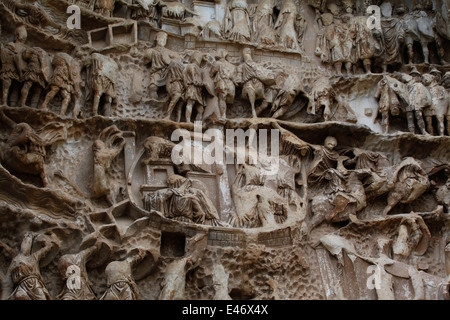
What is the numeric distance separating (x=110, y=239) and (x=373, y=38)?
589cm

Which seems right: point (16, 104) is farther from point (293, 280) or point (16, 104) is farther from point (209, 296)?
point (293, 280)

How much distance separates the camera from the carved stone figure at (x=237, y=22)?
12.1 metres

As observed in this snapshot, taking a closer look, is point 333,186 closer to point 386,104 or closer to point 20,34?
point 386,104

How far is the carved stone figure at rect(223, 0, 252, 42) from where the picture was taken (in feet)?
39.7

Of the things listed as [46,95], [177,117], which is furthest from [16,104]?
[177,117]

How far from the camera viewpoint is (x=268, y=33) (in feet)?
40.3

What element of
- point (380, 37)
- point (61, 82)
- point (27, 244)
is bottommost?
point (27, 244)

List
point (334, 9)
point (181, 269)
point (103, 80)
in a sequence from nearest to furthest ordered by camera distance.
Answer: point (181, 269) < point (103, 80) < point (334, 9)

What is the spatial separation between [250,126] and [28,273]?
4.02m

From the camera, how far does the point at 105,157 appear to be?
32.1ft

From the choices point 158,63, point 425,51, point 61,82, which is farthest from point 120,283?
point 425,51

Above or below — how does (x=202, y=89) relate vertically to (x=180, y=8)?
below

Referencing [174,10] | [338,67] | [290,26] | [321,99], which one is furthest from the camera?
[290,26]

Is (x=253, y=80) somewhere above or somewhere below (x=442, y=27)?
below
